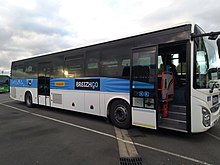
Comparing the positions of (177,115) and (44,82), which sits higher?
(44,82)

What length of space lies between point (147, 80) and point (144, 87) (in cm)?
23

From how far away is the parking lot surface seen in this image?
3355mm

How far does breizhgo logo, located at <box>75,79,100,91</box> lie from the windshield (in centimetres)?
329

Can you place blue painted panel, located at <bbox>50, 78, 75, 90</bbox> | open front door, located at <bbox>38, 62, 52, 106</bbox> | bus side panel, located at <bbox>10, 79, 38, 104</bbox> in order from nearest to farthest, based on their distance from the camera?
blue painted panel, located at <bbox>50, 78, 75, 90</bbox>
open front door, located at <bbox>38, 62, 52, 106</bbox>
bus side panel, located at <bbox>10, 79, 38, 104</bbox>

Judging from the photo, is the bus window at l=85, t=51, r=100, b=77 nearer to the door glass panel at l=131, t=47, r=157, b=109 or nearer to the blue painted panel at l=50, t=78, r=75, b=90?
the blue painted panel at l=50, t=78, r=75, b=90

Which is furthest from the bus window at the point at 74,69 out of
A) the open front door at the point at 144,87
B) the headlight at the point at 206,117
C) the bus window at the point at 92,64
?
the headlight at the point at 206,117

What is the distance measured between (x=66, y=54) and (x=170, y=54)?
14.6ft

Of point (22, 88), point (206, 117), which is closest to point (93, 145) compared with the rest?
point (206, 117)

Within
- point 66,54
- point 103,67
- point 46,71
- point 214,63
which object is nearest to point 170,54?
point 214,63

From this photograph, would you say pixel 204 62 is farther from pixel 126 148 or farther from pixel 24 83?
pixel 24 83

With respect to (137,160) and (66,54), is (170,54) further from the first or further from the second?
(66,54)

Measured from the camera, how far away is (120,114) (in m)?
5.40

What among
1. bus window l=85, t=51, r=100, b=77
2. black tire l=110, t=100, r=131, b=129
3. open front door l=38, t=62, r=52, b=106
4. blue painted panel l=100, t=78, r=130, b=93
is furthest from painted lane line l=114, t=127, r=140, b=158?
open front door l=38, t=62, r=52, b=106

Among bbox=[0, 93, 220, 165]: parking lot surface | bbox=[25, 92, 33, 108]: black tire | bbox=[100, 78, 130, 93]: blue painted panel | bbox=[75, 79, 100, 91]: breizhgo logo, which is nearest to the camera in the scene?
bbox=[0, 93, 220, 165]: parking lot surface
